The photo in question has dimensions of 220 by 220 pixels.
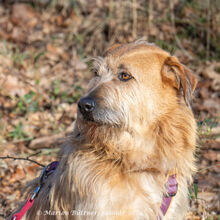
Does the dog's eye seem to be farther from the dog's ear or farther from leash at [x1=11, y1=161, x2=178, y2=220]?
leash at [x1=11, y1=161, x2=178, y2=220]

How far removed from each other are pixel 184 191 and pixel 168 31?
5.75 metres

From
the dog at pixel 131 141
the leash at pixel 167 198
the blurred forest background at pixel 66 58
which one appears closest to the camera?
the dog at pixel 131 141

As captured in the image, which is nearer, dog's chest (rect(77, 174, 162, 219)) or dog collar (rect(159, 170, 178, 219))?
dog's chest (rect(77, 174, 162, 219))

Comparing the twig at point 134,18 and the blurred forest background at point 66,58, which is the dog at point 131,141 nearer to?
the blurred forest background at point 66,58

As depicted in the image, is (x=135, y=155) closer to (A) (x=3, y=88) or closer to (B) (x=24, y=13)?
(A) (x=3, y=88)

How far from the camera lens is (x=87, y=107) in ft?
10.6

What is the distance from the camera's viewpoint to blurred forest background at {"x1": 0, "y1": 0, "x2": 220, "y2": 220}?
18.0 feet

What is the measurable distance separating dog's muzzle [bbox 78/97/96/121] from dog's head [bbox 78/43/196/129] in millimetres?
53

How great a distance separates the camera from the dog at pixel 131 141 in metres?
3.27

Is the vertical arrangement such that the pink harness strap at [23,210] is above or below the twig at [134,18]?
below

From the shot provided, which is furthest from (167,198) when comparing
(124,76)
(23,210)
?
(23,210)

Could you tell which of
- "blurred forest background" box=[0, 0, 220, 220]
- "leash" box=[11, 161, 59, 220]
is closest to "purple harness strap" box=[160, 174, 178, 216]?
"leash" box=[11, 161, 59, 220]

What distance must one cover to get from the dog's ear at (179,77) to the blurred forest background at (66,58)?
1.58 meters

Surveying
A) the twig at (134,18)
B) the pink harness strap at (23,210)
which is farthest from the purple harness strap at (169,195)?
the twig at (134,18)
